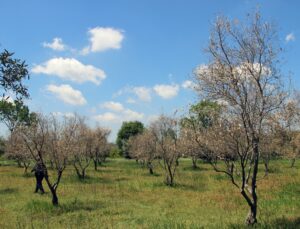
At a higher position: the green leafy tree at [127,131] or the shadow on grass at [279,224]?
the green leafy tree at [127,131]

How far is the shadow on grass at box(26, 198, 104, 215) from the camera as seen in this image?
1889 centimetres

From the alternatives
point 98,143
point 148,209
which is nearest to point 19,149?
point 148,209

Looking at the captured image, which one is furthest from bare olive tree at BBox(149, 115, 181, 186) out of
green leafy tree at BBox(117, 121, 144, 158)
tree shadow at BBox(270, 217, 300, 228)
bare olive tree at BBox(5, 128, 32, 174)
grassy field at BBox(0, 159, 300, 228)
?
green leafy tree at BBox(117, 121, 144, 158)

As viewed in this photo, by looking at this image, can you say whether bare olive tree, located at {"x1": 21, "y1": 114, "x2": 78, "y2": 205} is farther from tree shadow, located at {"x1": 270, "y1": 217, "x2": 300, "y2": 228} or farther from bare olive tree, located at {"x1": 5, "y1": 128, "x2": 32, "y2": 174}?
tree shadow, located at {"x1": 270, "y1": 217, "x2": 300, "y2": 228}

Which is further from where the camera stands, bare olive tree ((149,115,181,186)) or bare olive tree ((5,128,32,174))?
bare olive tree ((149,115,181,186))

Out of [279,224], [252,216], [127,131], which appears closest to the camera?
[279,224]

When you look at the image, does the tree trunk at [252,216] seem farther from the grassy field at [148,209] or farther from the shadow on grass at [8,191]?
the shadow on grass at [8,191]

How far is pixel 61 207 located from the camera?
767 inches

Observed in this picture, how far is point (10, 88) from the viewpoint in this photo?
28.7 ft

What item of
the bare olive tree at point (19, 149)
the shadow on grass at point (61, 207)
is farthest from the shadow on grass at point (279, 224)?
the bare olive tree at point (19, 149)

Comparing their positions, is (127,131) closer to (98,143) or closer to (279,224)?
(98,143)

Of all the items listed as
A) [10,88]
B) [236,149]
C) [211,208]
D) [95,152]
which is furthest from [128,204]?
[95,152]

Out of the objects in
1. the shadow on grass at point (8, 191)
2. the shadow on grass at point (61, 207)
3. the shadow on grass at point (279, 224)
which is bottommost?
the shadow on grass at point (279, 224)

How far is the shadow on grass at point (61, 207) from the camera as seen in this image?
18.9 meters
